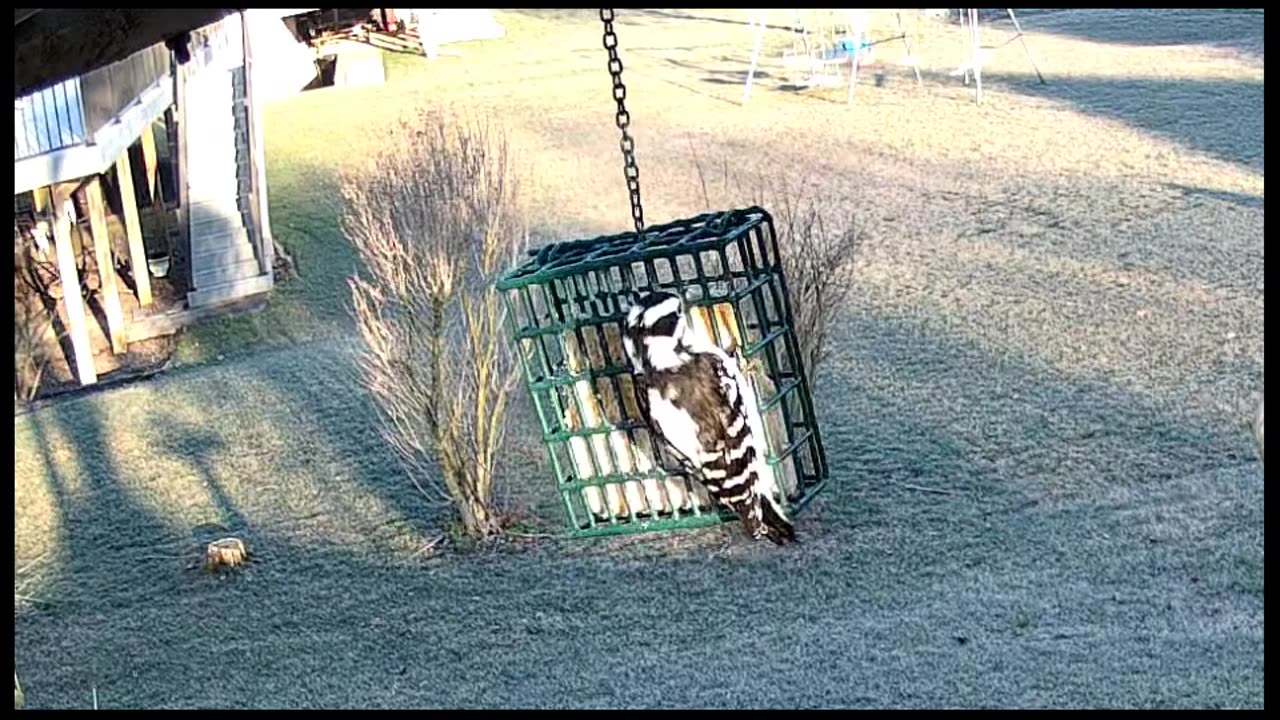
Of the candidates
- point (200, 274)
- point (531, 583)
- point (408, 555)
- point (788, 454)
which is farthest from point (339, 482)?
point (200, 274)

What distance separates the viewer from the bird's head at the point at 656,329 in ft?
19.3

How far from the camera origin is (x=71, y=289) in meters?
14.0

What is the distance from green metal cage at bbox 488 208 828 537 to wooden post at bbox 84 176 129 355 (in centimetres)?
814

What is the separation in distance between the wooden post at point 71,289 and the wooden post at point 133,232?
1.29m

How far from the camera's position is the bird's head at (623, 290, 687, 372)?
5.89 m

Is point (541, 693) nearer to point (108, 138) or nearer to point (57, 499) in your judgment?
point (57, 499)

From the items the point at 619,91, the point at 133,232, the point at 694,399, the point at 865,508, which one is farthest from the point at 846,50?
the point at 619,91

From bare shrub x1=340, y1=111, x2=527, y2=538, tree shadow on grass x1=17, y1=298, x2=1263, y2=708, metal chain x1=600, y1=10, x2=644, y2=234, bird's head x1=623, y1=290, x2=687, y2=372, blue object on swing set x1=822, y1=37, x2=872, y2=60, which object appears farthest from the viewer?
blue object on swing set x1=822, y1=37, x2=872, y2=60

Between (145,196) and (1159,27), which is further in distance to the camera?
(1159,27)

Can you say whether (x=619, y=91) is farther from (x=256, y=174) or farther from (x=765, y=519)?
(x=256, y=174)

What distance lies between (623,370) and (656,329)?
1032 millimetres

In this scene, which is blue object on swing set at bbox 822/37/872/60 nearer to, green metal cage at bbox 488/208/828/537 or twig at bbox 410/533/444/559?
twig at bbox 410/533/444/559

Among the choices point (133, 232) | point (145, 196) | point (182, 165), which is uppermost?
point (182, 165)

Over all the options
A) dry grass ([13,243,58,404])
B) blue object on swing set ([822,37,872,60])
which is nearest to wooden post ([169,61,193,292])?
dry grass ([13,243,58,404])
